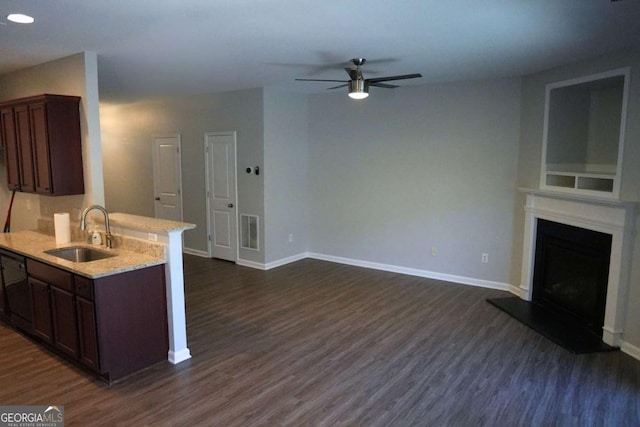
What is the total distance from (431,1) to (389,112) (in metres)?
3.36

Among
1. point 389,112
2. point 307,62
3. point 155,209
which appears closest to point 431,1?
point 307,62

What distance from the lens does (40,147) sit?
3971 millimetres

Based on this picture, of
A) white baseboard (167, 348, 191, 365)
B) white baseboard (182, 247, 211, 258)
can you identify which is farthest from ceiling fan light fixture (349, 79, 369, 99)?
white baseboard (182, 247, 211, 258)

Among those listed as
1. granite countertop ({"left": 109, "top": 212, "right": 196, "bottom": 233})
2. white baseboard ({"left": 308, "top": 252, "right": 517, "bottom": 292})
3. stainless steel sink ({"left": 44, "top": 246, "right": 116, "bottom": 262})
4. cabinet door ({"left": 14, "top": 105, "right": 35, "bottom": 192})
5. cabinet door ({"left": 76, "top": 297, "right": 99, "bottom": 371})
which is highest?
cabinet door ({"left": 14, "top": 105, "right": 35, "bottom": 192})

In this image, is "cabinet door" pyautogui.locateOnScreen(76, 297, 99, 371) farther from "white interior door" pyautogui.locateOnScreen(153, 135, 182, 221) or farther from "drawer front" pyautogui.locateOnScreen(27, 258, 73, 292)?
"white interior door" pyautogui.locateOnScreen(153, 135, 182, 221)

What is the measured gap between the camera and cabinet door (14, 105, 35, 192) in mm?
4082

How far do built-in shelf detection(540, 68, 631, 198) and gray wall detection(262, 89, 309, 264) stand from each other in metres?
3.40

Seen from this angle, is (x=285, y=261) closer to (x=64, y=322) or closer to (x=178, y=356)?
(x=178, y=356)

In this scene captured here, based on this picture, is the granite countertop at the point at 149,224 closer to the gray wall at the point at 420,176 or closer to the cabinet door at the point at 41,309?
the cabinet door at the point at 41,309

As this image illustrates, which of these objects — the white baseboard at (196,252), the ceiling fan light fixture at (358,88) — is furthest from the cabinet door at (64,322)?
the white baseboard at (196,252)

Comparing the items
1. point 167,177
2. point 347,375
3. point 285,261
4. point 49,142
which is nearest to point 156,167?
point 167,177

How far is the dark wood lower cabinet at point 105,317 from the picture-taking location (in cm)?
301

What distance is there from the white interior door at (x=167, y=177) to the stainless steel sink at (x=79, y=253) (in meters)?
3.36

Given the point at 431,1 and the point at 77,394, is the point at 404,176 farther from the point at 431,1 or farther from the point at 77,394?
the point at 77,394
